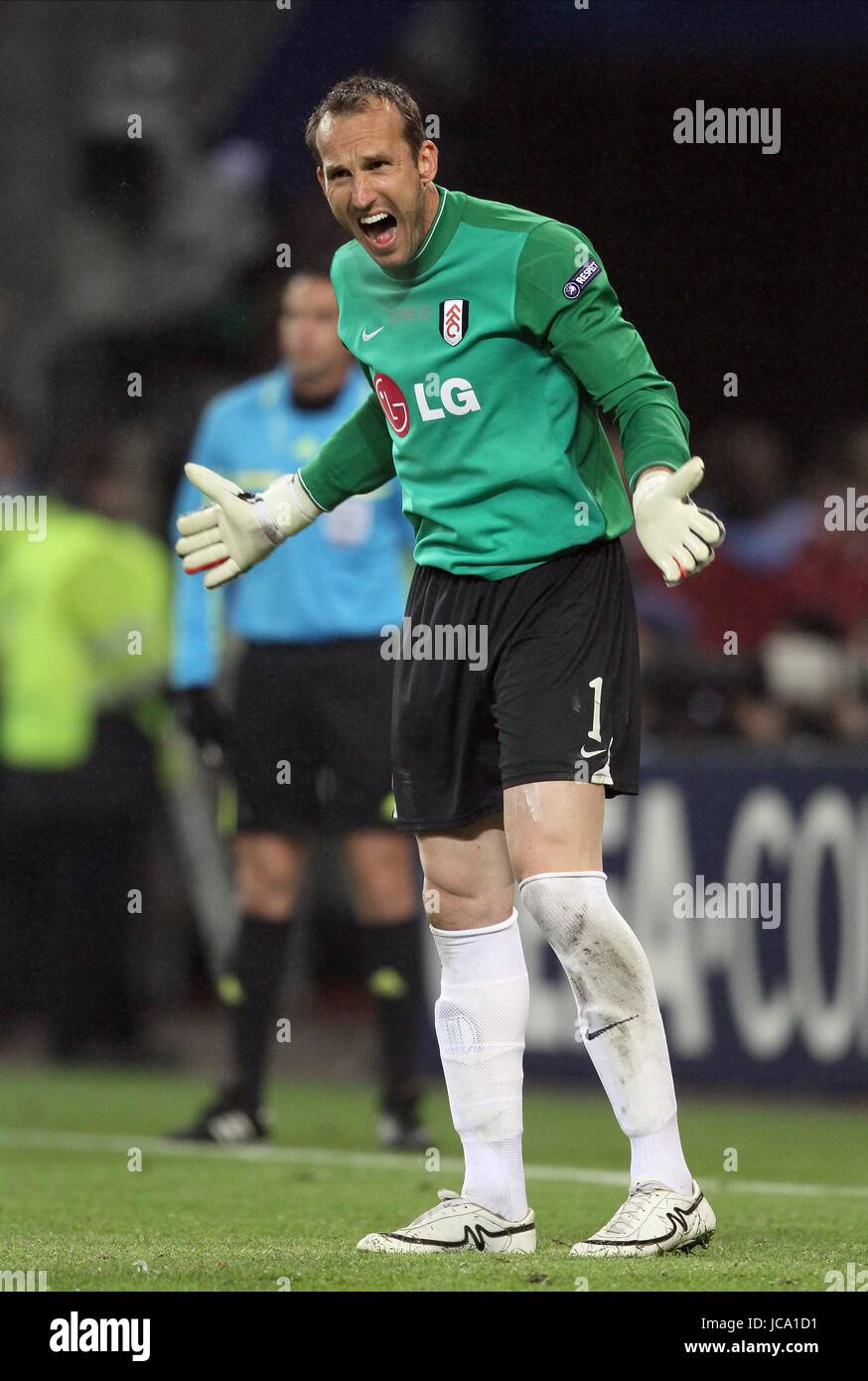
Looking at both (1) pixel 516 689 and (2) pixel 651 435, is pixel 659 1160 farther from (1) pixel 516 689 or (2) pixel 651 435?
(2) pixel 651 435

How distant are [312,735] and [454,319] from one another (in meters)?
2.84

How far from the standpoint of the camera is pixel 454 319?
15.0ft

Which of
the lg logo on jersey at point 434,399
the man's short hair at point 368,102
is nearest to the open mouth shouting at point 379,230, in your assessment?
the man's short hair at point 368,102

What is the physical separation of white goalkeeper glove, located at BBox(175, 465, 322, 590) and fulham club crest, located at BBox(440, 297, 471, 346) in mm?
650

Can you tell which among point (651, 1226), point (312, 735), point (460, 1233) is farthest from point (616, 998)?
point (312, 735)

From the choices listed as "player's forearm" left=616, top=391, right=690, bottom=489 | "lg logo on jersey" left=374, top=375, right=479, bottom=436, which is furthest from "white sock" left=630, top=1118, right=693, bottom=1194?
"lg logo on jersey" left=374, top=375, right=479, bottom=436

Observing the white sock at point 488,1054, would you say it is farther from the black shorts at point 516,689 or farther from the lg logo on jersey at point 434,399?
the lg logo on jersey at point 434,399

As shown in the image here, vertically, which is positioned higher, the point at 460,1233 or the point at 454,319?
the point at 454,319

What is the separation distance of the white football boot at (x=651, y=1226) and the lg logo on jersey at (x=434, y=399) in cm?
148

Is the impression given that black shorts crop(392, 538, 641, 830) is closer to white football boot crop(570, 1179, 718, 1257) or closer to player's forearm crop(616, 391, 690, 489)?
player's forearm crop(616, 391, 690, 489)

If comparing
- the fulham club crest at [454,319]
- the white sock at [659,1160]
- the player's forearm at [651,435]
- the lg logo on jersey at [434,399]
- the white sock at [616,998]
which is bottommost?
the white sock at [659,1160]

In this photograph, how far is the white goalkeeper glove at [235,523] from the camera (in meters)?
5.06

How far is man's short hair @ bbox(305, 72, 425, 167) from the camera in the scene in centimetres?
457

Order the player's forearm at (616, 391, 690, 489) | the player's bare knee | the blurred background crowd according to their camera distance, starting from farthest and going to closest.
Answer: the blurred background crowd
the player's bare knee
the player's forearm at (616, 391, 690, 489)
